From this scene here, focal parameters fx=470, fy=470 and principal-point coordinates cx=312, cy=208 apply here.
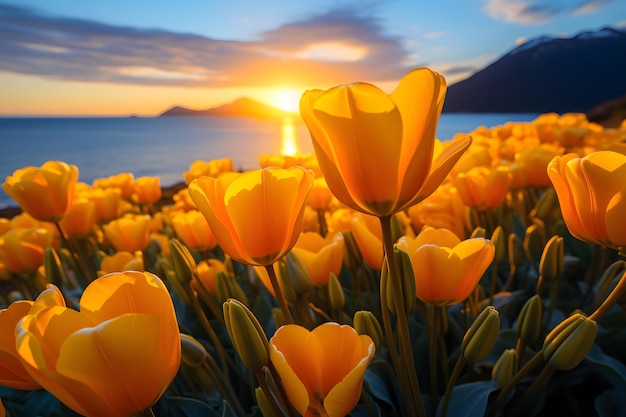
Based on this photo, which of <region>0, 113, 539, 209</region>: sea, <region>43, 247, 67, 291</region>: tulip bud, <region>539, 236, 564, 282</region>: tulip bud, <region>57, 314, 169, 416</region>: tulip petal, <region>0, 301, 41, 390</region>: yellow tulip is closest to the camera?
<region>57, 314, 169, 416</region>: tulip petal

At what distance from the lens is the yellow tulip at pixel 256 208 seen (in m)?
0.81

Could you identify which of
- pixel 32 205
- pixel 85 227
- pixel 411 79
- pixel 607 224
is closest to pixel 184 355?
pixel 411 79

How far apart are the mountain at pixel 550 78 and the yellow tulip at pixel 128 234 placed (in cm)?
Answer: 10247

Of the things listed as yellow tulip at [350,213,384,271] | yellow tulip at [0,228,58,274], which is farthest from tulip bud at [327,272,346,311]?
yellow tulip at [0,228,58,274]

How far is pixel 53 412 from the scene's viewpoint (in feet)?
4.45

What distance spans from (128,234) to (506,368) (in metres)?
1.62

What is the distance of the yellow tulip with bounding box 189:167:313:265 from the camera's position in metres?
0.81

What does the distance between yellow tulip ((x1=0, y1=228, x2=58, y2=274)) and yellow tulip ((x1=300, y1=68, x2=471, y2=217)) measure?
156cm

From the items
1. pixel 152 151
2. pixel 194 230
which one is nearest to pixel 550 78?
pixel 152 151

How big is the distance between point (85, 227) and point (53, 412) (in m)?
1.03

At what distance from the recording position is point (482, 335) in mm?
847

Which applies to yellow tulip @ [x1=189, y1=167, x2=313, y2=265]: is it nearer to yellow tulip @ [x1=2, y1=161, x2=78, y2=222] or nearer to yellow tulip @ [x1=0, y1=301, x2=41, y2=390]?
yellow tulip @ [x1=0, y1=301, x2=41, y2=390]

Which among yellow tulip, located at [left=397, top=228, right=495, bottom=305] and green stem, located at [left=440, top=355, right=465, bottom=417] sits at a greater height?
yellow tulip, located at [left=397, top=228, right=495, bottom=305]

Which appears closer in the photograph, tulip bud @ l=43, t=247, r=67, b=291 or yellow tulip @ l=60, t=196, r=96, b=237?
tulip bud @ l=43, t=247, r=67, b=291
